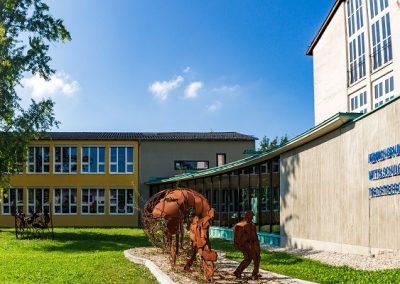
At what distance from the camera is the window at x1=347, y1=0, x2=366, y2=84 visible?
25.0m

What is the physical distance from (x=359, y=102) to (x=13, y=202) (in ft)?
76.8

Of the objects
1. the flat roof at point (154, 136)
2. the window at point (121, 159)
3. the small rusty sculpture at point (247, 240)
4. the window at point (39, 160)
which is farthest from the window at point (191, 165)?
the small rusty sculpture at point (247, 240)

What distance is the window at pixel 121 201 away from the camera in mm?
36906

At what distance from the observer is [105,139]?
36.9 m

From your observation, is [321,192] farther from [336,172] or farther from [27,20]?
[27,20]

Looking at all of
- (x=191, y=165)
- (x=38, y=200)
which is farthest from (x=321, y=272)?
(x=38, y=200)

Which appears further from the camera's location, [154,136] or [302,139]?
[154,136]

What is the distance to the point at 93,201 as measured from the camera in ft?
121

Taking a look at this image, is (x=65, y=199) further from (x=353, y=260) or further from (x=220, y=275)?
(x=220, y=275)

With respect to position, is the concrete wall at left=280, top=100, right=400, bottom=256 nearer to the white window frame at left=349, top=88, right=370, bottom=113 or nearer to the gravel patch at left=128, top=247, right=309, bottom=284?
the gravel patch at left=128, top=247, right=309, bottom=284

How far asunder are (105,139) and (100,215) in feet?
16.7

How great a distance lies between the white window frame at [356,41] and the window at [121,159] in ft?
55.1

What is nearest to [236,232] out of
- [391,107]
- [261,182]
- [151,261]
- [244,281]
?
[244,281]

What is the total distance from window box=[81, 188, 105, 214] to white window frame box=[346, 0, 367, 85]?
1884cm
